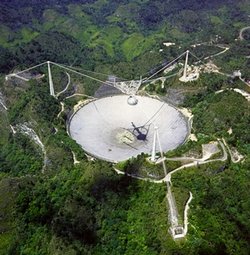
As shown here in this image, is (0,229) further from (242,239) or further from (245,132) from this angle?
(245,132)

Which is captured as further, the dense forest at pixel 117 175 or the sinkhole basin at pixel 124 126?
the sinkhole basin at pixel 124 126

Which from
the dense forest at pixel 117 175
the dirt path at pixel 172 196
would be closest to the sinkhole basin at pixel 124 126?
the dense forest at pixel 117 175

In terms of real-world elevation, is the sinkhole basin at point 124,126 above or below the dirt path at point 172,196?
below

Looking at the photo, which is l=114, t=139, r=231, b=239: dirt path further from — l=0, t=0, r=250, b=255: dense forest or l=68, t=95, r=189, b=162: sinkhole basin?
l=68, t=95, r=189, b=162: sinkhole basin

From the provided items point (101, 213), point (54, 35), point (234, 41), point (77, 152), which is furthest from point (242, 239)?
point (54, 35)

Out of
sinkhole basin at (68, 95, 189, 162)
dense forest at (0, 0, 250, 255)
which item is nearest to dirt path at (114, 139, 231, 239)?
dense forest at (0, 0, 250, 255)

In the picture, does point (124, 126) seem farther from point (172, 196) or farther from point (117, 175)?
point (172, 196)

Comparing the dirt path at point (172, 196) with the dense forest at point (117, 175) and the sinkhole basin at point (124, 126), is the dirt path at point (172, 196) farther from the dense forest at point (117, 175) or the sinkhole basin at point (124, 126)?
the sinkhole basin at point (124, 126)
